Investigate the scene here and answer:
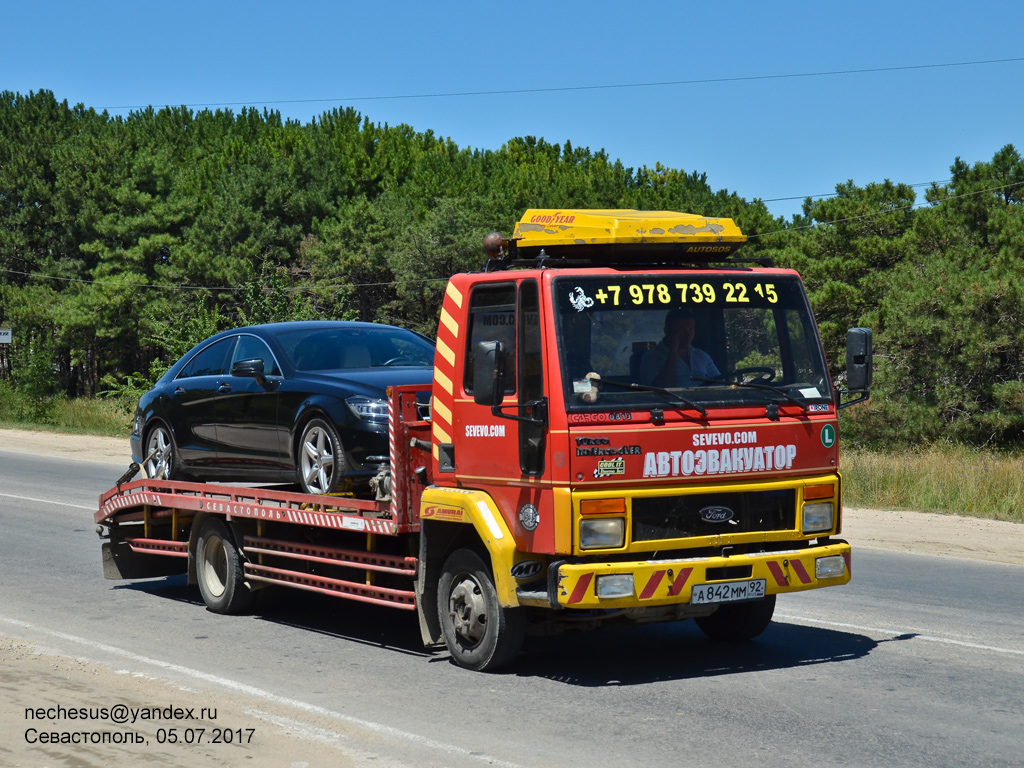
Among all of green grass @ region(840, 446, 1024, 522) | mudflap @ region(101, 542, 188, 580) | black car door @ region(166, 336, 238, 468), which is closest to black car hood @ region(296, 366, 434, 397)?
black car door @ region(166, 336, 238, 468)

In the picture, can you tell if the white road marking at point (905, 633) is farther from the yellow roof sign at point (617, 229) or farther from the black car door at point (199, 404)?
the black car door at point (199, 404)

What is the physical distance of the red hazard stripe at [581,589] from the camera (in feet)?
22.0

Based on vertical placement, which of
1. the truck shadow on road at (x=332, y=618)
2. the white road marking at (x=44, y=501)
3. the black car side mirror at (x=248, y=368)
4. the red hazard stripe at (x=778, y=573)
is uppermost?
the black car side mirror at (x=248, y=368)

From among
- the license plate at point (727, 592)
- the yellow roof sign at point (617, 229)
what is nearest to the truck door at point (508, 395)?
the yellow roof sign at point (617, 229)

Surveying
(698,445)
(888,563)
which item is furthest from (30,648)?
(888,563)

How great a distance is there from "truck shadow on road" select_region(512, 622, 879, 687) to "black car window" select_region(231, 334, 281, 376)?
9.95ft

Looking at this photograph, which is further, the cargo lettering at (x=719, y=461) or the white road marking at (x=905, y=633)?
the white road marking at (x=905, y=633)

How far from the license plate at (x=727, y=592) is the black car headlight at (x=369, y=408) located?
283 cm

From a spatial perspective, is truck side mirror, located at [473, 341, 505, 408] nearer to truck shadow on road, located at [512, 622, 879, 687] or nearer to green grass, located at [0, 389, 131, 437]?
truck shadow on road, located at [512, 622, 879, 687]

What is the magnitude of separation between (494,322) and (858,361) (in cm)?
217

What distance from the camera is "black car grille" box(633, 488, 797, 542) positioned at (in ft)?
22.7

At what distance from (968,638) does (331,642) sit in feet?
14.1

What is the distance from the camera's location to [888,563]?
12.6m

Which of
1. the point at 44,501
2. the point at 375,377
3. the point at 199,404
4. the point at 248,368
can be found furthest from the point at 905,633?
the point at 44,501
